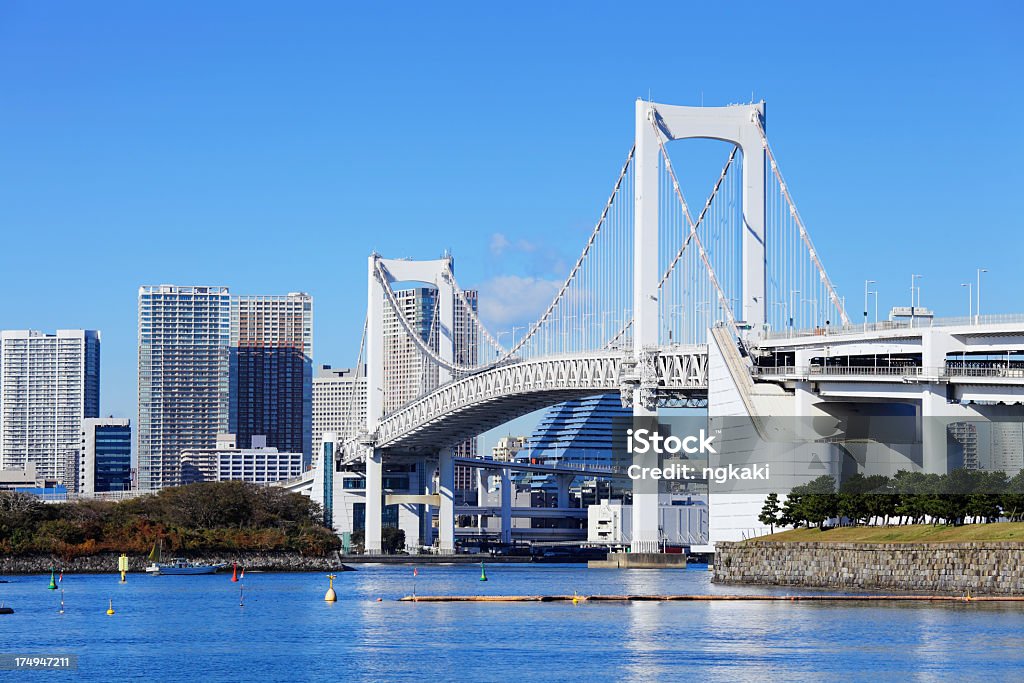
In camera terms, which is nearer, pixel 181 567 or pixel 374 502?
pixel 181 567

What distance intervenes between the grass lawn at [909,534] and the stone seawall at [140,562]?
102 feet

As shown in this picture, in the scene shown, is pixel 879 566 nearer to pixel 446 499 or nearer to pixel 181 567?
pixel 181 567

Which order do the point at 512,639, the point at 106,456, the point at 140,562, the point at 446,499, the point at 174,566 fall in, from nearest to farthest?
the point at 512,639 → the point at 174,566 → the point at 140,562 → the point at 446,499 → the point at 106,456

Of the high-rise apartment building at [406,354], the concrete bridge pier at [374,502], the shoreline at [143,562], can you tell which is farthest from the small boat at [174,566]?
the high-rise apartment building at [406,354]

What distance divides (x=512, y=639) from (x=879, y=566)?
13.6 meters

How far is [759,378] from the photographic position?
62.4 m

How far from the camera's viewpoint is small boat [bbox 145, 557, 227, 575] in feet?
245

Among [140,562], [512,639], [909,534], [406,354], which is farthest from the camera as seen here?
[406,354]

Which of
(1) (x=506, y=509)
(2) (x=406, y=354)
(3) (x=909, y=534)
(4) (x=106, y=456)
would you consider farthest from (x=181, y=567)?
(4) (x=106, y=456)

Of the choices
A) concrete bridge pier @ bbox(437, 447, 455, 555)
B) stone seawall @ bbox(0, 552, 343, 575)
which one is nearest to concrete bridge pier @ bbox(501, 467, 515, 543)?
concrete bridge pier @ bbox(437, 447, 455, 555)

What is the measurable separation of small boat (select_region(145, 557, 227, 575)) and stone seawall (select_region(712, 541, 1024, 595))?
84.5 feet

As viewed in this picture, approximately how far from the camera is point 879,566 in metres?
49.3

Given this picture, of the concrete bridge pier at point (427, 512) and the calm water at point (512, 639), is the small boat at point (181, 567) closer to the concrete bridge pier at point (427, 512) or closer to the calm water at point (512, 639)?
the calm water at point (512, 639)

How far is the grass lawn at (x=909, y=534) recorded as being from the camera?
46.5m
